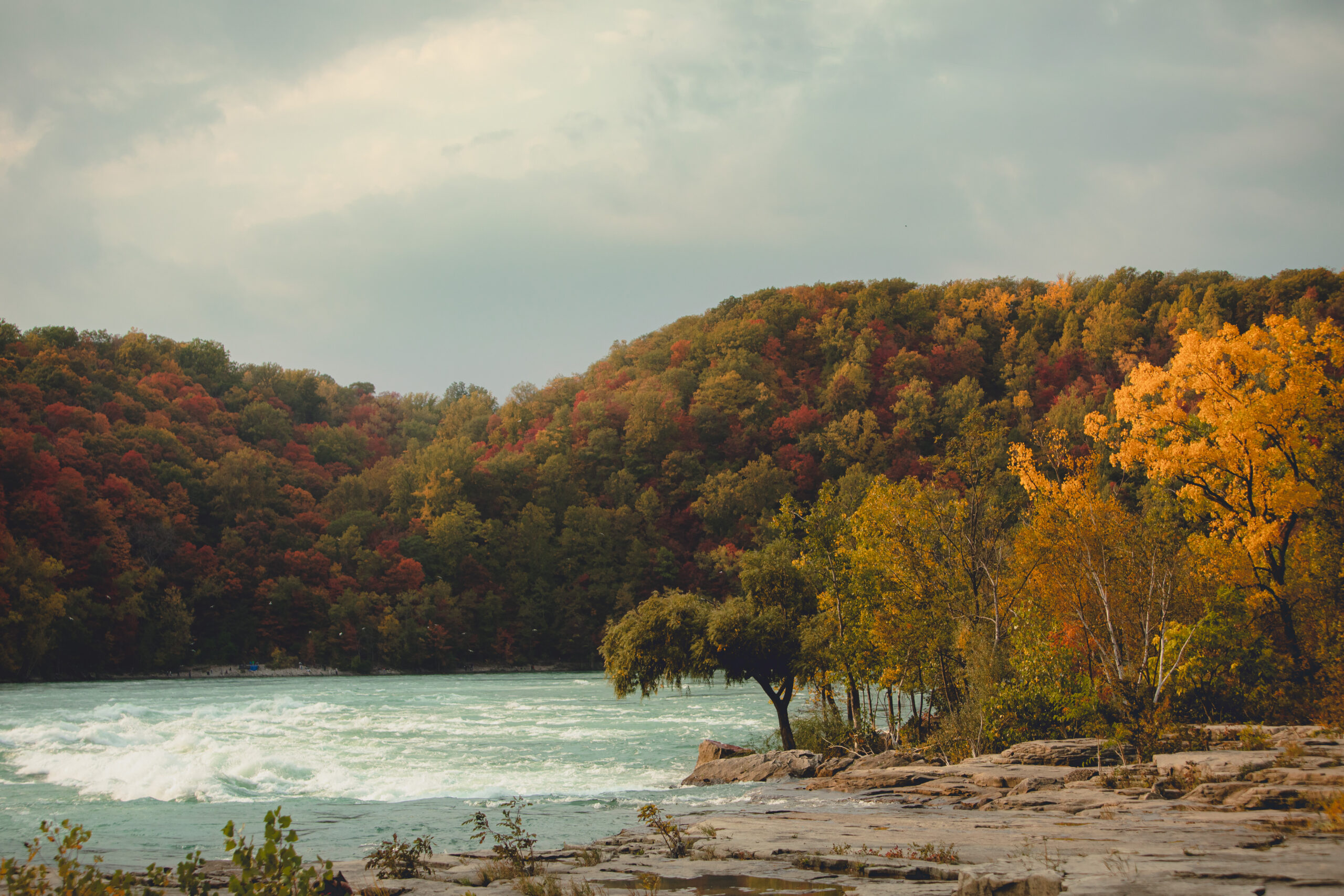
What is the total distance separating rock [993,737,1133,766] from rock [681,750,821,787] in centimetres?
478

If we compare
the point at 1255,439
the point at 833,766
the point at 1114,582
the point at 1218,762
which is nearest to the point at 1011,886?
the point at 1218,762

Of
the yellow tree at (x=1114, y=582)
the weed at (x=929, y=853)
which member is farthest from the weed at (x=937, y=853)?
the yellow tree at (x=1114, y=582)

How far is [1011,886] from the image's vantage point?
5.63 metres

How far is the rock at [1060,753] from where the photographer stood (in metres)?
13.2

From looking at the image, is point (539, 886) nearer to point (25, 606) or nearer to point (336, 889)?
point (336, 889)

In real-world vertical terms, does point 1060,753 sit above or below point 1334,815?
below

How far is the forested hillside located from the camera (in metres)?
62.2

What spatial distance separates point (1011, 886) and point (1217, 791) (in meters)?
5.93

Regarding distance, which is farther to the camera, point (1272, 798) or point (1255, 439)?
point (1255, 439)

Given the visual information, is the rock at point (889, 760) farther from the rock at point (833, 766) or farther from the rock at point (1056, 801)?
the rock at point (1056, 801)

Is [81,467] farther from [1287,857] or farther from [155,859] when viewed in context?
[1287,857]

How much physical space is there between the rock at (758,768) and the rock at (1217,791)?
854 cm

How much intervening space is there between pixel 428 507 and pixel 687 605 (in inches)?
2609

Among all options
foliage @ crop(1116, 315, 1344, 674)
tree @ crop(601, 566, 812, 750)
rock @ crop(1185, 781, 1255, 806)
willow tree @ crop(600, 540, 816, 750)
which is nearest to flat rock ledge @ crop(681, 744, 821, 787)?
willow tree @ crop(600, 540, 816, 750)
